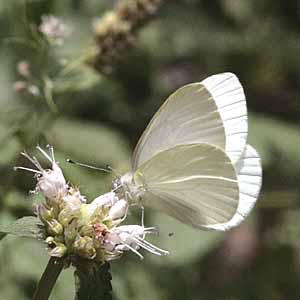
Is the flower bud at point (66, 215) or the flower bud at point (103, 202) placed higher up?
the flower bud at point (66, 215)

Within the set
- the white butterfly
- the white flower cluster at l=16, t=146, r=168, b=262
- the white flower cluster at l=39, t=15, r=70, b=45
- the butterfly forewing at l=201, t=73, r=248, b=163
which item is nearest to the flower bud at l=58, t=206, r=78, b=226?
the white flower cluster at l=16, t=146, r=168, b=262

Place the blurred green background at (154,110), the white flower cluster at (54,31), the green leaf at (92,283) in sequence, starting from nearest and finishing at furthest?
1. the green leaf at (92,283)
2. the white flower cluster at (54,31)
3. the blurred green background at (154,110)

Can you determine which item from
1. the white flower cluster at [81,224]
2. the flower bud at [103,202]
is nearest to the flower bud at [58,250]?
the white flower cluster at [81,224]

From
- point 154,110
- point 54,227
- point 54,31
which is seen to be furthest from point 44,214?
point 154,110

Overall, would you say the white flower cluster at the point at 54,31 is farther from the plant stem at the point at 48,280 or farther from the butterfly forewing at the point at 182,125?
the plant stem at the point at 48,280

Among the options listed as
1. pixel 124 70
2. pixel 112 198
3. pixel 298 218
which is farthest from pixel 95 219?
pixel 124 70

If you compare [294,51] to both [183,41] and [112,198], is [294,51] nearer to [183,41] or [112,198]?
[183,41]
